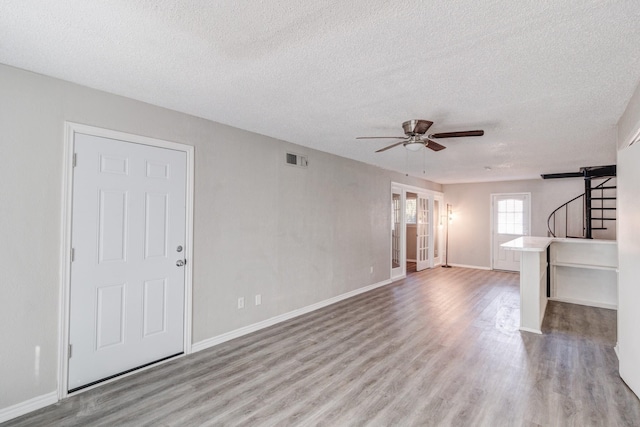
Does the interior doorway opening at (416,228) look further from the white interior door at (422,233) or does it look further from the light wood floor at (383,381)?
the light wood floor at (383,381)

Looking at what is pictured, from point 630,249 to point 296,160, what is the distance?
11.9 feet

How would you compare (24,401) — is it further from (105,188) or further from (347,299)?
(347,299)

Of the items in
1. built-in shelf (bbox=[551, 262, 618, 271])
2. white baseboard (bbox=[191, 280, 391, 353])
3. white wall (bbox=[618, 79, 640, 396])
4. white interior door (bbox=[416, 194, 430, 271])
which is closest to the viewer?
white wall (bbox=[618, 79, 640, 396])

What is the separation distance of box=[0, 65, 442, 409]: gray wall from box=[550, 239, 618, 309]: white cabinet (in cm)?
296

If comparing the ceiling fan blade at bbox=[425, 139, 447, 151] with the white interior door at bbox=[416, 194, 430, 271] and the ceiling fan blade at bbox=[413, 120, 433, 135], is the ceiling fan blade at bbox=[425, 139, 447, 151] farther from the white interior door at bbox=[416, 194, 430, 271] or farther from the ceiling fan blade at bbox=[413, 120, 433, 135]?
the white interior door at bbox=[416, 194, 430, 271]

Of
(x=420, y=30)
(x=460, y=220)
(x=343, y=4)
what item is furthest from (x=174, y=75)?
(x=460, y=220)

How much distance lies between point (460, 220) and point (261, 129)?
7.15 metres

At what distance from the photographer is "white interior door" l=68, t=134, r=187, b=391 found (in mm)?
2562

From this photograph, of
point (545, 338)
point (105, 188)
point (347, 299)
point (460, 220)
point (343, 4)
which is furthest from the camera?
point (460, 220)

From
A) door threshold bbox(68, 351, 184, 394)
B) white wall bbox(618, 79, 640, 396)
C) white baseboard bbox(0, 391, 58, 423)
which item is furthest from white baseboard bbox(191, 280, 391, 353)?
white wall bbox(618, 79, 640, 396)

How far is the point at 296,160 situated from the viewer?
14.8ft

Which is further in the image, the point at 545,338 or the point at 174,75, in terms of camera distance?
the point at 545,338

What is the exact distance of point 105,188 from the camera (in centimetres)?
268

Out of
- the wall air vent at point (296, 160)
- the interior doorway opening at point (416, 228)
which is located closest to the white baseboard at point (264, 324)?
the interior doorway opening at point (416, 228)
